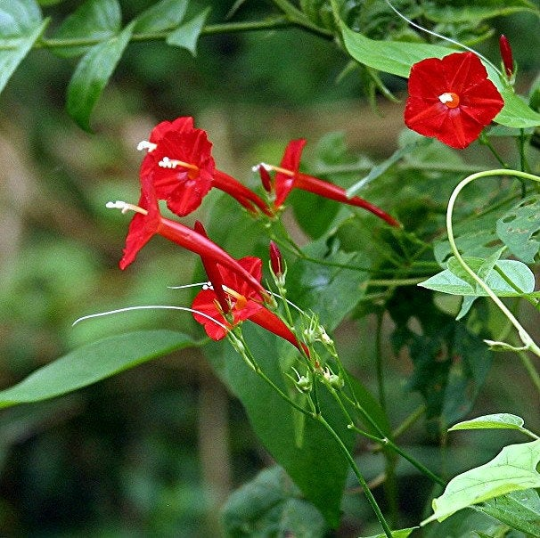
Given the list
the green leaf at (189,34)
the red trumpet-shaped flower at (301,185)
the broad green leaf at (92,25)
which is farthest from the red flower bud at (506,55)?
the broad green leaf at (92,25)

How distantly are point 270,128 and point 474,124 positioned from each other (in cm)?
246

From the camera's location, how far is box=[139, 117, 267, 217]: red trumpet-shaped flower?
2.06ft

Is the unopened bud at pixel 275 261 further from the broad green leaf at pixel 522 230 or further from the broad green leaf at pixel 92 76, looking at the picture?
the broad green leaf at pixel 92 76

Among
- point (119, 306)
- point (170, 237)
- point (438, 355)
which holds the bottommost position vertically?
point (119, 306)

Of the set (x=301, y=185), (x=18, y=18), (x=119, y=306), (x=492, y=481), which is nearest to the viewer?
(x=492, y=481)

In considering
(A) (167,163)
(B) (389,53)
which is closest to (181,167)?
(A) (167,163)

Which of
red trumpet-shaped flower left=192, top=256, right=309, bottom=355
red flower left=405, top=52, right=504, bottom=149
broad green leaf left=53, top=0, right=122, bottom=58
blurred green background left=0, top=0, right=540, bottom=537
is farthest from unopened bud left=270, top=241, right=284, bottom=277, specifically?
blurred green background left=0, top=0, right=540, bottom=537

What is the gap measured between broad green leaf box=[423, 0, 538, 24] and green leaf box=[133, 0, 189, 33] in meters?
0.22

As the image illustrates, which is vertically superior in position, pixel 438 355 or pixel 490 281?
pixel 490 281

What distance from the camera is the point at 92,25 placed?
0.89 metres

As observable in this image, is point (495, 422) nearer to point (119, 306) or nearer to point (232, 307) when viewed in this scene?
point (232, 307)

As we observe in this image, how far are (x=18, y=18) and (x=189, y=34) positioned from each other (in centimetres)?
17

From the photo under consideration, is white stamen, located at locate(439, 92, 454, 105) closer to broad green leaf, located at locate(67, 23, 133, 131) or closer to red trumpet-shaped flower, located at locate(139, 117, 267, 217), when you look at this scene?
red trumpet-shaped flower, located at locate(139, 117, 267, 217)

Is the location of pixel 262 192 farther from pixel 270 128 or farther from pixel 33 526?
pixel 270 128
